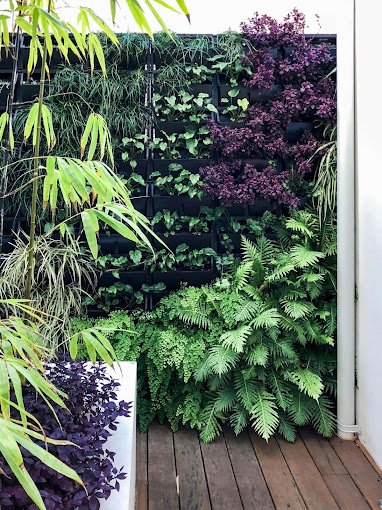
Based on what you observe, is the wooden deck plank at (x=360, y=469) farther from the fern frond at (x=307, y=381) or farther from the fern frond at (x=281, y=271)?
the fern frond at (x=281, y=271)

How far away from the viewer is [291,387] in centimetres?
306

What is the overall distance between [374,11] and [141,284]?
1.91 meters

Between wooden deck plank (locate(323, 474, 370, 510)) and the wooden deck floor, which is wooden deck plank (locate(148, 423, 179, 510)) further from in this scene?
wooden deck plank (locate(323, 474, 370, 510))

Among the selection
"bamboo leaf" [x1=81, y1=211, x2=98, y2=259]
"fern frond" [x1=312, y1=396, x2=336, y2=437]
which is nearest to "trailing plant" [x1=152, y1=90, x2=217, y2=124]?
"fern frond" [x1=312, y1=396, x2=336, y2=437]

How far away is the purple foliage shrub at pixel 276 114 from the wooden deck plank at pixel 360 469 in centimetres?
135

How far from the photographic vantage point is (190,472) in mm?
2719

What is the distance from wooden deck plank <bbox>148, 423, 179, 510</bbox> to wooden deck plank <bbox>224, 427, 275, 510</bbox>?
30cm

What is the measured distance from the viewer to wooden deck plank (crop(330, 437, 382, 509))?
2.54 meters

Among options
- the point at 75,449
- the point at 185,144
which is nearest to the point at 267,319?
the point at 185,144

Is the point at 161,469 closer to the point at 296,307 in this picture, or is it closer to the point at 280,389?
the point at 280,389

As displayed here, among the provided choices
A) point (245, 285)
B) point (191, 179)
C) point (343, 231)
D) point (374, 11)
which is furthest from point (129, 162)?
point (374, 11)

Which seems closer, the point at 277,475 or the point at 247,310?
the point at 277,475

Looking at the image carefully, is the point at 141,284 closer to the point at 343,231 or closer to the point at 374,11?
the point at 343,231

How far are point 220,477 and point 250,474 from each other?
145mm
